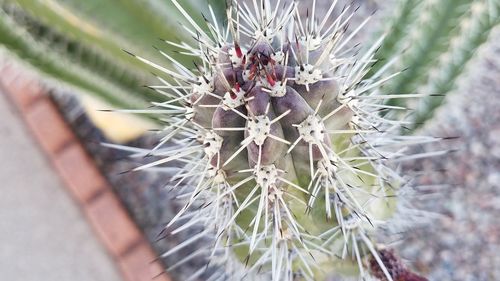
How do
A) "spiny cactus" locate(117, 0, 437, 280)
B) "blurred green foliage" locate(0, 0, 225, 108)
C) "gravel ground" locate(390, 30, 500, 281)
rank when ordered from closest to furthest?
"spiny cactus" locate(117, 0, 437, 280), "blurred green foliage" locate(0, 0, 225, 108), "gravel ground" locate(390, 30, 500, 281)

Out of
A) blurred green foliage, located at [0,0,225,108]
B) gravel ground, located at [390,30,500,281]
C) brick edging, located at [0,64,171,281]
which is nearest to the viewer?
blurred green foliage, located at [0,0,225,108]

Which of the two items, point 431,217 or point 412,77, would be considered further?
point 431,217

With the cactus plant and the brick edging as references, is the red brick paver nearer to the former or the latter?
the brick edging

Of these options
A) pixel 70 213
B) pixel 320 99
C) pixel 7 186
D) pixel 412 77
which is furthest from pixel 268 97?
pixel 7 186

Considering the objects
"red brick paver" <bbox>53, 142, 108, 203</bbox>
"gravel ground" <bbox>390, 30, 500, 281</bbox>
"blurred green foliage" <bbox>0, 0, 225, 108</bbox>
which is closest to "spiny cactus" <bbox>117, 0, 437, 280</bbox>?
"blurred green foliage" <bbox>0, 0, 225, 108</bbox>

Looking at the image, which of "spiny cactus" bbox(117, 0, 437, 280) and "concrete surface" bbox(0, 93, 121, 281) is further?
"concrete surface" bbox(0, 93, 121, 281)

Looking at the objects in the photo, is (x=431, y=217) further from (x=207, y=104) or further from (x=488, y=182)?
(x=207, y=104)

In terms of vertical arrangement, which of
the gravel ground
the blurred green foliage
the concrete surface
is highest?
the blurred green foliage
